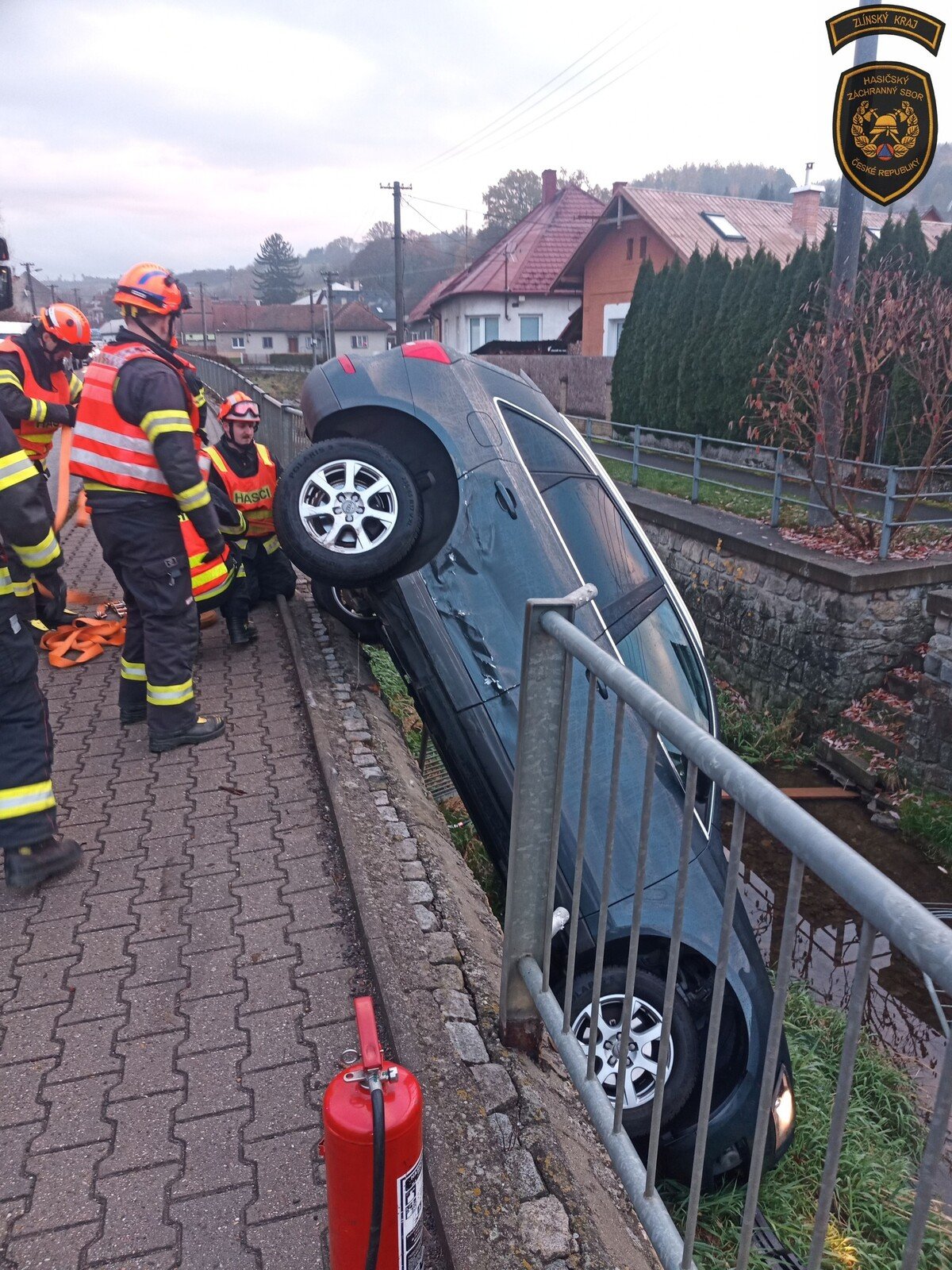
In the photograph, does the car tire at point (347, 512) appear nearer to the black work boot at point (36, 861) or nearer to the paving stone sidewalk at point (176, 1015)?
the paving stone sidewalk at point (176, 1015)

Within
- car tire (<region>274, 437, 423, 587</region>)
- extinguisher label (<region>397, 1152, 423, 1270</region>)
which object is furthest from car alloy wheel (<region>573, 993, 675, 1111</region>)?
car tire (<region>274, 437, 423, 587</region>)

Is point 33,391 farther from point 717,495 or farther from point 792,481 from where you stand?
point 792,481

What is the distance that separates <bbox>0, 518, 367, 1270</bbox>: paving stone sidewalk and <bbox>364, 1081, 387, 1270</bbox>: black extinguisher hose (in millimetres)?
405

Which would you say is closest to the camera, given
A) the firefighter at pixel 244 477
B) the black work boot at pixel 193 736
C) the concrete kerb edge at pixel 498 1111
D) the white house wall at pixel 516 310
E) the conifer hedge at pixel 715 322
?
the concrete kerb edge at pixel 498 1111

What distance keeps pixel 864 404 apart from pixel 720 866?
798 centimetres

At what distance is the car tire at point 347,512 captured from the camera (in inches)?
164

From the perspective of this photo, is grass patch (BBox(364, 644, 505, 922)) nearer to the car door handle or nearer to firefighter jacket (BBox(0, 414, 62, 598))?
the car door handle

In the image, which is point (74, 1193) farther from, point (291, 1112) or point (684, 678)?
point (684, 678)

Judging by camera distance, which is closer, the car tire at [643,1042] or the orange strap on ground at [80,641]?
the car tire at [643,1042]

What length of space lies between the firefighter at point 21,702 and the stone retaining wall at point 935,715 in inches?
273

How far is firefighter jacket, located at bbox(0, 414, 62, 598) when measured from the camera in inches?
123

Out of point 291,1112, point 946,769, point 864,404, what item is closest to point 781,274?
point 864,404

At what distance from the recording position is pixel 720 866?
127 inches

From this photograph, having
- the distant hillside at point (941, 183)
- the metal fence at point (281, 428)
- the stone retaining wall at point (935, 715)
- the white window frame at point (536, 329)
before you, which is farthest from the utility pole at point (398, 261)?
the distant hillside at point (941, 183)
